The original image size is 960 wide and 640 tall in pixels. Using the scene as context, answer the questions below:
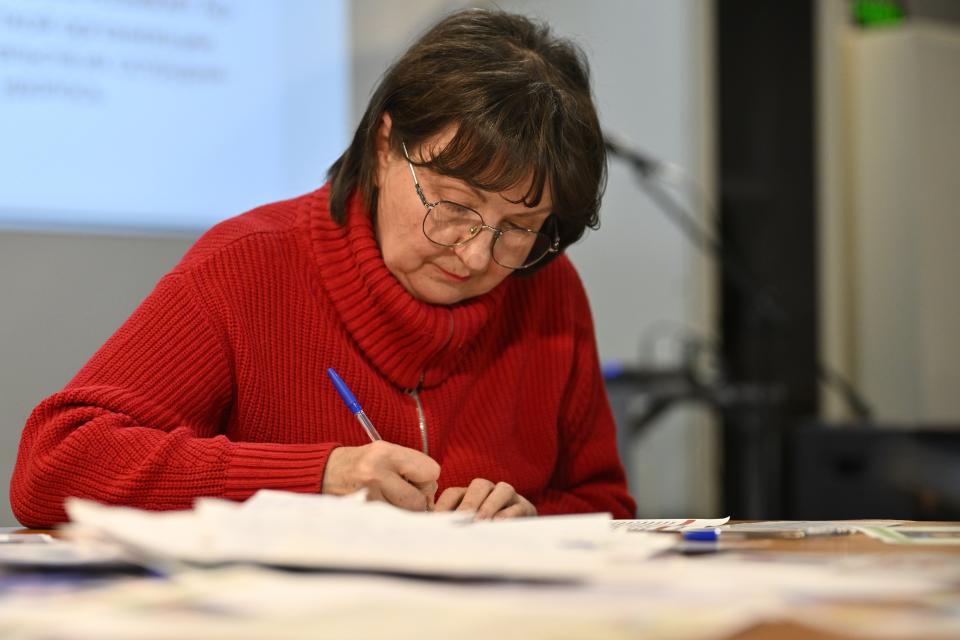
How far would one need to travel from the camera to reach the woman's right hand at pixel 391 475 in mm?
941

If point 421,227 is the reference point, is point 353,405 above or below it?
below

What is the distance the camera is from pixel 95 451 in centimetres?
101

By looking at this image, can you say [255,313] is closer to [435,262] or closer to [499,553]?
[435,262]

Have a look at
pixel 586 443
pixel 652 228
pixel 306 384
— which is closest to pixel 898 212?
pixel 652 228

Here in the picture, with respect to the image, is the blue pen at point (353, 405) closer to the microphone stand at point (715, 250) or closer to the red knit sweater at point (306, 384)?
the red knit sweater at point (306, 384)

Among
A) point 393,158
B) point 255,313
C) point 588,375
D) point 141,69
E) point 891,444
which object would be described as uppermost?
point 141,69

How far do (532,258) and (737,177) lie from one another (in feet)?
10.5

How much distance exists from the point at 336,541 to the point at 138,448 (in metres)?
0.43

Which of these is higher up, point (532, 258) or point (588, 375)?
point (532, 258)

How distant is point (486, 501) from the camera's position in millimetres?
1053

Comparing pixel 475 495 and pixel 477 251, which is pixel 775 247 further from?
pixel 475 495

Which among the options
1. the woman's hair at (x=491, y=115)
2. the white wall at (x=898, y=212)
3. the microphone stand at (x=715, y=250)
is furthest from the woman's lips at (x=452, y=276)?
the white wall at (x=898, y=212)

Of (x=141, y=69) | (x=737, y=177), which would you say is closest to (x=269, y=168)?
(x=141, y=69)

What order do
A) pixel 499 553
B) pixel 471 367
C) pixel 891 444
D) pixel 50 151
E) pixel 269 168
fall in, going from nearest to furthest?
1. pixel 499 553
2. pixel 471 367
3. pixel 50 151
4. pixel 269 168
5. pixel 891 444
